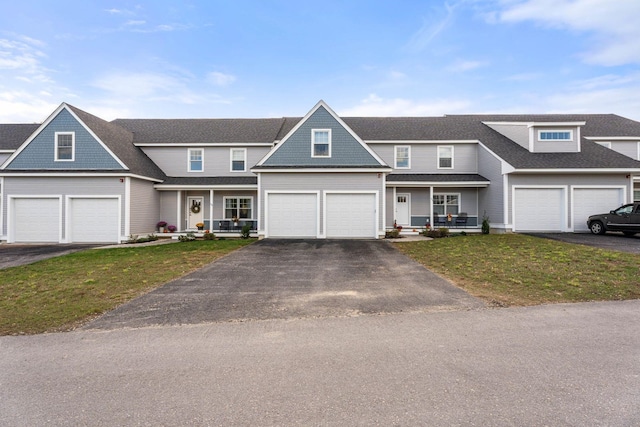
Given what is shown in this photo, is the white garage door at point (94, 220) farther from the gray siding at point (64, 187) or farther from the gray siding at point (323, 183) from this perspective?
the gray siding at point (323, 183)

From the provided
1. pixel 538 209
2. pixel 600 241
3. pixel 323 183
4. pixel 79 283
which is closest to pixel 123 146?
pixel 323 183

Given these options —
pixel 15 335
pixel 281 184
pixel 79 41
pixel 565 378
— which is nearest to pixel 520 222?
pixel 281 184

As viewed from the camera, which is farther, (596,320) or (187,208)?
(187,208)

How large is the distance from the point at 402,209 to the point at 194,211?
13.0 meters

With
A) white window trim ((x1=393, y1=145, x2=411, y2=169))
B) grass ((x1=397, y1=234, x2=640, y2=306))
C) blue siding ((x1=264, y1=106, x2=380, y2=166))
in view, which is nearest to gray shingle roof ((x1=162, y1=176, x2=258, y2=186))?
blue siding ((x1=264, y1=106, x2=380, y2=166))

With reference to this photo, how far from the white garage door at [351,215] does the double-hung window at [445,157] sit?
22.7 feet

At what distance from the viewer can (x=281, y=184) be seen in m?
17.4

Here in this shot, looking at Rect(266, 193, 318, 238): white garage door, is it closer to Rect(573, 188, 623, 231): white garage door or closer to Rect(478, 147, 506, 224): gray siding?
Rect(478, 147, 506, 224): gray siding

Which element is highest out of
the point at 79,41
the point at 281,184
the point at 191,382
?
the point at 79,41

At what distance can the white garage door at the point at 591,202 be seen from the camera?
17734mm

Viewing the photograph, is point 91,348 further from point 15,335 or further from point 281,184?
point 281,184

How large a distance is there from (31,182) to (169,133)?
7982 millimetres

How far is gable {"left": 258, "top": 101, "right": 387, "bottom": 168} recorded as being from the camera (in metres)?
17.4

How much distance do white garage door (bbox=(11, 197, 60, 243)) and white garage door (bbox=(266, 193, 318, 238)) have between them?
1115 cm
